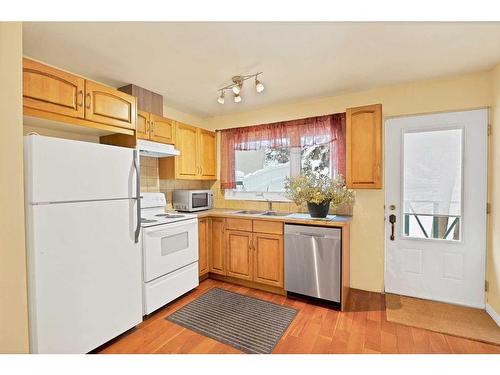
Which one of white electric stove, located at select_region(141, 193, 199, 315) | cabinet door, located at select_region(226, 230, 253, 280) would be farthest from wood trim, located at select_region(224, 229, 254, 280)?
white electric stove, located at select_region(141, 193, 199, 315)

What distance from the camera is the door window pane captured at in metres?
2.38

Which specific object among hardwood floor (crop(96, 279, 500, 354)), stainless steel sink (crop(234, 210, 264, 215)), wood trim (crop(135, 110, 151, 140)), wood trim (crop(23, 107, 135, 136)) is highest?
wood trim (crop(135, 110, 151, 140))

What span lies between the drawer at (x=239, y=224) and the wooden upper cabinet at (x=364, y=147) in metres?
1.26

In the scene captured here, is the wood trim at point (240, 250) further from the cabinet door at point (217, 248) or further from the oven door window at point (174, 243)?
the oven door window at point (174, 243)

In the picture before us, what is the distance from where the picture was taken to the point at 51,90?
171 centimetres

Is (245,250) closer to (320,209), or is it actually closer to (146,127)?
(320,209)

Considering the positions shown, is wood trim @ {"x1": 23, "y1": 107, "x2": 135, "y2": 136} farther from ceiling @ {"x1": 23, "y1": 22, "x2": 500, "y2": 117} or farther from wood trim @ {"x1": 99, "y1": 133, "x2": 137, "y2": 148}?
ceiling @ {"x1": 23, "y1": 22, "x2": 500, "y2": 117}

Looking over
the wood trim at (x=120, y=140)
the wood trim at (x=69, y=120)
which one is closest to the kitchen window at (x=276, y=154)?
the wood trim at (x=120, y=140)

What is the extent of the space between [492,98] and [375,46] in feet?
4.62

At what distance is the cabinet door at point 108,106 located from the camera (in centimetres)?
195

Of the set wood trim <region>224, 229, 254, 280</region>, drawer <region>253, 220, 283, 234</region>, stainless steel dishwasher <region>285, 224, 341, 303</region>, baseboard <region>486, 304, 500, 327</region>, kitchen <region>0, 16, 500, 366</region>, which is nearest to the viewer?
kitchen <region>0, 16, 500, 366</region>

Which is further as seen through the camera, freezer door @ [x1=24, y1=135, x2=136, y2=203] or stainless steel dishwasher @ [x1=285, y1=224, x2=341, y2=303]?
stainless steel dishwasher @ [x1=285, y1=224, x2=341, y2=303]
